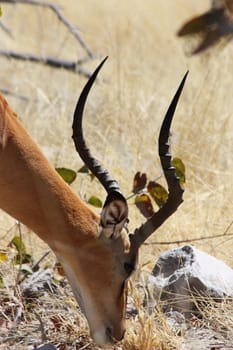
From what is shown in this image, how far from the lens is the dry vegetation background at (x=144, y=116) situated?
17.2 ft

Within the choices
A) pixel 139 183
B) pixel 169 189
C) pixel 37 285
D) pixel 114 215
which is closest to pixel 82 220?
pixel 114 215

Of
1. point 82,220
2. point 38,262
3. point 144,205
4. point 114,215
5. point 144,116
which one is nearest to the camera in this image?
point 114,215

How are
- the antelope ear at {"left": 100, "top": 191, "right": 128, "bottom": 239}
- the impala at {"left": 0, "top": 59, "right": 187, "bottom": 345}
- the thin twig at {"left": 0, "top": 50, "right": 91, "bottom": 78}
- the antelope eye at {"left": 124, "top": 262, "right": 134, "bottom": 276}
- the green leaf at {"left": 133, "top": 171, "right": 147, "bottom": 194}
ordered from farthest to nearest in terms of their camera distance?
the thin twig at {"left": 0, "top": 50, "right": 91, "bottom": 78}
the green leaf at {"left": 133, "top": 171, "right": 147, "bottom": 194}
the antelope eye at {"left": 124, "top": 262, "right": 134, "bottom": 276}
the impala at {"left": 0, "top": 59, "right": 187, "bottom": 345}
the antelope ear at {"left": 100, "top": 191, "right": 128, "bottom": 239}

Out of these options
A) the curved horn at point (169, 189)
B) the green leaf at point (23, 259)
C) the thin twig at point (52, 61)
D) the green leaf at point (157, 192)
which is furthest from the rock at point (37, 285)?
the thin twig at point (52, 61)

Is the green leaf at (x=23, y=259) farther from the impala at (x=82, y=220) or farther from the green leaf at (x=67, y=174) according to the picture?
the impala at (x=82, y=220)

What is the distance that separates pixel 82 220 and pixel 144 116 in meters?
3.01

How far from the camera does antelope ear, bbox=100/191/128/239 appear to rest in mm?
3570

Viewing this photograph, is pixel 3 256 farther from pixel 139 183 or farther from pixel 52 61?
pixel 52 61

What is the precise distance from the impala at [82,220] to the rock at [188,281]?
0.83ft

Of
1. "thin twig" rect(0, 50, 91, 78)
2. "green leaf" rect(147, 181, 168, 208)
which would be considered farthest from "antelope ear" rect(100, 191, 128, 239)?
"thin twig" rect(0, 50, 91, 78)

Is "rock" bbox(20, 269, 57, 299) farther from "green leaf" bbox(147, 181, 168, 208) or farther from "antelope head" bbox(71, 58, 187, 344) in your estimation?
"green leaf" bbox(147, 181, 168, 208)

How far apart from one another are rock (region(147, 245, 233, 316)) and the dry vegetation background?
0.82 feet

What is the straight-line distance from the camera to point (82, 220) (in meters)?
3.83

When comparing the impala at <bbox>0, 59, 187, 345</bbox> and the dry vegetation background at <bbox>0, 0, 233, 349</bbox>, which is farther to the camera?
the dry vegetation background at <bbox>0, 0, 233, 349</bbox>
